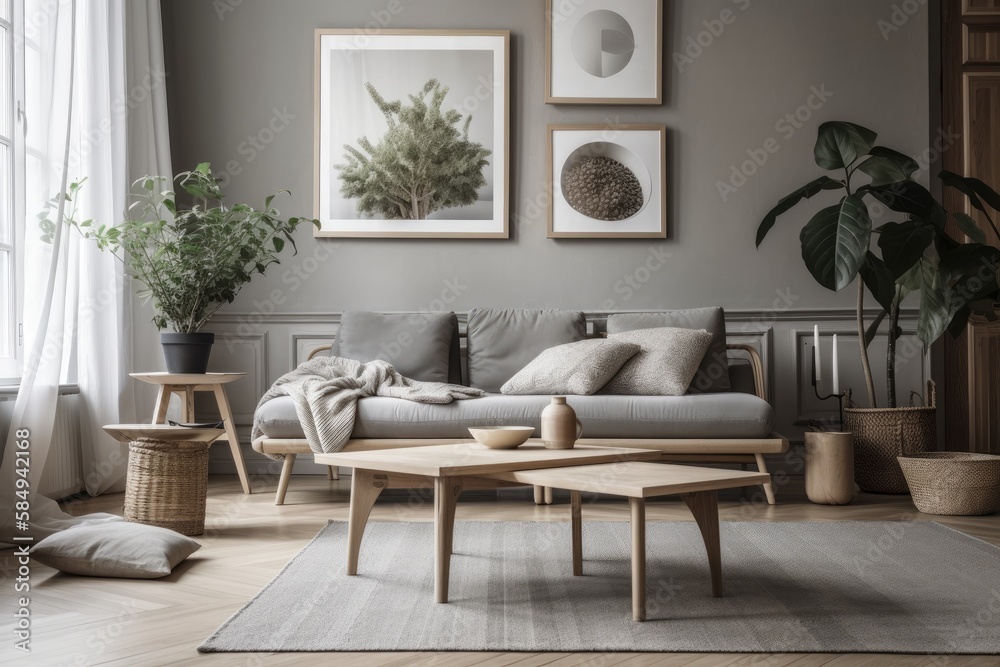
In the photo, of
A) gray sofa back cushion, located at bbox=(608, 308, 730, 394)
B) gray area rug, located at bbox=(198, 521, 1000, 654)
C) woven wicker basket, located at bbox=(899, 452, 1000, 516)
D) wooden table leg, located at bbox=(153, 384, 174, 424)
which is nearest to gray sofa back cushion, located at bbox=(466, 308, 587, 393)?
gray sofa back cushion, located at bbox=(608, 308, 730, 394)

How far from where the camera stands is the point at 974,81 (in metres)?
4.37

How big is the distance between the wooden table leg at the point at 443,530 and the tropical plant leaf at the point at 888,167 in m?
2.62

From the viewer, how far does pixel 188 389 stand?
3.64 m

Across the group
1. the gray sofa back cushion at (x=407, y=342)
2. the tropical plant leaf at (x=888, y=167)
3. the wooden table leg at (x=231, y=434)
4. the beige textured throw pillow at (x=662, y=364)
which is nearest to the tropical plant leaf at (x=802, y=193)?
the tropical plant leaf at (x=888, y=167)

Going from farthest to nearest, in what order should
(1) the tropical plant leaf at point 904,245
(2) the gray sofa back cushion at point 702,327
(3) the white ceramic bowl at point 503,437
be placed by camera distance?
(2) the gray sofa back cushion at point 702,327
(1) the tropical plant leaf at point 904,245
(3) the white ceramic bowl at point 503,437

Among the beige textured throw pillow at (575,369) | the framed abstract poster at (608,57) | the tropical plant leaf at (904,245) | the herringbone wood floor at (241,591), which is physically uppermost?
the framed abstract poster at (608,57)

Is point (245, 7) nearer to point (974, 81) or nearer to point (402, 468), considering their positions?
point (402, 468)

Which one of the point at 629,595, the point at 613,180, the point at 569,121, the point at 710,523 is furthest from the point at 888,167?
the point at 629,595

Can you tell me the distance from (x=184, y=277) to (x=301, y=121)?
125cm

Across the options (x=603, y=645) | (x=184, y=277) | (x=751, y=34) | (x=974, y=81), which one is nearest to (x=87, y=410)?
(x=184, y=277)

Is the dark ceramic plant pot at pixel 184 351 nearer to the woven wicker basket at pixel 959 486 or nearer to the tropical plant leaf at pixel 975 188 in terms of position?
the woven wicker basket at pixel 959 486

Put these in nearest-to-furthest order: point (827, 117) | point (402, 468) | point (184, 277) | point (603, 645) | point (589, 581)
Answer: point (603, 645)
point (402, 468)
point (589, 581)
point (184, 277)
point (827, 117)

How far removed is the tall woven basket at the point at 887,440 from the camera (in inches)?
141

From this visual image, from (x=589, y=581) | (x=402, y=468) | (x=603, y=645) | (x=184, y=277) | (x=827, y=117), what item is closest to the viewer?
(x=603, y=645)
